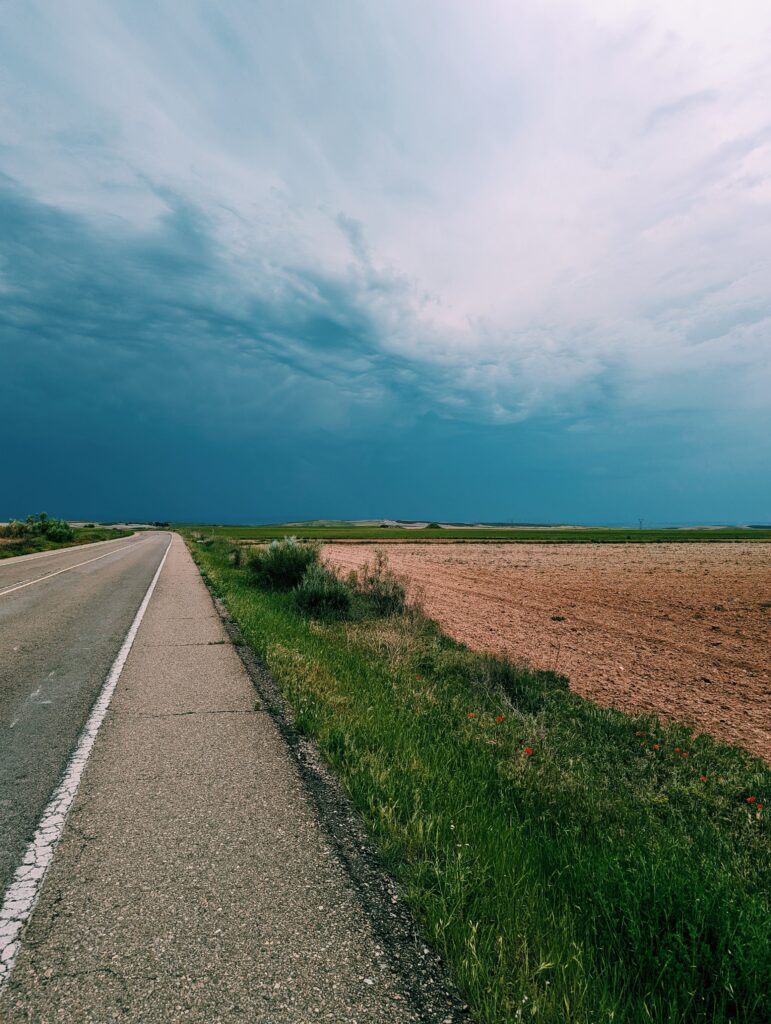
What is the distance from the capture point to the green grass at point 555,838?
2.47 metres

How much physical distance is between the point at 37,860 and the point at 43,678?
500 cm

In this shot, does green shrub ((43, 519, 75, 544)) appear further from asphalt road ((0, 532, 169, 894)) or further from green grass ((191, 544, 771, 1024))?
green grass ((191, 544, 771, 1024))

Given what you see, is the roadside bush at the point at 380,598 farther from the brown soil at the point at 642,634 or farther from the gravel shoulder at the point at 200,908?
the gravel shoulder at the point at 200,908

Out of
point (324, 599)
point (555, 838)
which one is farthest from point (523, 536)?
point (555, 838)

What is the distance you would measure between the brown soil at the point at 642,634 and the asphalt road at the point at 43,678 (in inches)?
285

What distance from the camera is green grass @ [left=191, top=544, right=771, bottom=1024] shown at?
8.09 ft

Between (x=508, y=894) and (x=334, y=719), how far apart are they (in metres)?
3.03

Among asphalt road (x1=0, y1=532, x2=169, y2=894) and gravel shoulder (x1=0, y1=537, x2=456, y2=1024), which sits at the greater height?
gravel shoulder (x1=0, y1=537, x2=456, y2=1024)

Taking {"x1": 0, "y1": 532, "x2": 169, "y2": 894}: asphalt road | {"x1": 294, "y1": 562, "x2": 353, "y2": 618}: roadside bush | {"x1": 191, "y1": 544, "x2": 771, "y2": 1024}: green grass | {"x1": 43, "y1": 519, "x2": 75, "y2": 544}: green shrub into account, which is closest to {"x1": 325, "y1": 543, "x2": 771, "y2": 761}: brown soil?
{"x1": 191, "y1": 544, "x2": 771, "y2": 1024}: green grass

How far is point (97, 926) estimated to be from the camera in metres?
2.80

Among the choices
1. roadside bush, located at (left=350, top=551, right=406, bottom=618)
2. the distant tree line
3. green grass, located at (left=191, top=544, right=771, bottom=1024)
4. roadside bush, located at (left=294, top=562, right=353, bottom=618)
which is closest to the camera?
green grass, located at (left=191, top=544, right=771, bottom=1024)

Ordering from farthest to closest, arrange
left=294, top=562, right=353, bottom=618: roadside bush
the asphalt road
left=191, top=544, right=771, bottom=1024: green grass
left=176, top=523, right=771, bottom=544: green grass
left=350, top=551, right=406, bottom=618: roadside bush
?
left=176, top=523, right=771, bottom=544: green grass → left=350, top=551, right=406, bottom=618: roadside bush → left=294, top=562, right=353, bottom=618: roadside bush → the asphalt road → left=191, top=544, right=771, bottom=1024: green grass

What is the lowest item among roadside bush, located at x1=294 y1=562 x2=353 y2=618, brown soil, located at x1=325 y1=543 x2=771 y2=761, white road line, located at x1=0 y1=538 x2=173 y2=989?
brown soil, located at x1=325 y1=543 x2=771 y2=761

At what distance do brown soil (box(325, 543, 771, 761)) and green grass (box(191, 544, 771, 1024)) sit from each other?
1.58m
